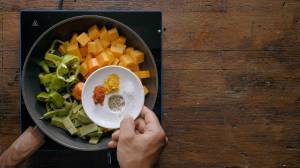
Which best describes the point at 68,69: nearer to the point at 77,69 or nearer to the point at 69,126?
the point at 77,69

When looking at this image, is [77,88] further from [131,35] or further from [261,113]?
[261,113]

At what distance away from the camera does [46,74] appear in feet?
3.64

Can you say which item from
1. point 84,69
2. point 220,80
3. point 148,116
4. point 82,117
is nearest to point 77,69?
point 84,69

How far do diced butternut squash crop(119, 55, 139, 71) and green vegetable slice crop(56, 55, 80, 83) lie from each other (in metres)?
0.11

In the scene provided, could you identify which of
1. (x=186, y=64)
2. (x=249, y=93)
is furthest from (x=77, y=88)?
(x=249, y=93)

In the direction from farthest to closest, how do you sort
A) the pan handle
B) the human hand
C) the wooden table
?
the wooden table → the pan handle → the human hand

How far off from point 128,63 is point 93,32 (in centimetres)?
12

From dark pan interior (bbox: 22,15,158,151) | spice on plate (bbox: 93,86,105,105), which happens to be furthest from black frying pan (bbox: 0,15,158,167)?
spice on plate (bbox: 93,86,105,105)

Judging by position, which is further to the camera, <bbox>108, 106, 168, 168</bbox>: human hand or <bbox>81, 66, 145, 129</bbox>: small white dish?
<bbox>81, 66, 145, 129</bbox>: small white dish

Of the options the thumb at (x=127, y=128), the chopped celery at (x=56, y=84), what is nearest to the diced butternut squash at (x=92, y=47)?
the chopped celery at (x=56, y=84)

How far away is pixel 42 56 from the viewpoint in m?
1.12

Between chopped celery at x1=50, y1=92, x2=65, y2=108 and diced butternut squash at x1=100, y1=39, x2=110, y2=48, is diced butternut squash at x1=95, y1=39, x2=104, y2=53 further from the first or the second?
chopped celery at x1=50, y1=92, x2=65, y2=108

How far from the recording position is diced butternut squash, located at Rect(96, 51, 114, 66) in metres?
1.09

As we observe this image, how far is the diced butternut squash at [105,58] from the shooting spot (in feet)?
3.59
